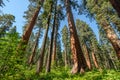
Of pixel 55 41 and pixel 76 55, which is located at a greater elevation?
pixel 55 41

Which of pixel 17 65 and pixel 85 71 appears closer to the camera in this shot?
pixel 17 65

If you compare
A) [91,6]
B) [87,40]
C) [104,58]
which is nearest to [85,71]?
[91,6]

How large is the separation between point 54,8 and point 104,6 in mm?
5886

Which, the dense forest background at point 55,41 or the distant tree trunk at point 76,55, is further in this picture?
the distant tree trunk at point 76,55

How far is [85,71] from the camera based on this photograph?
1356cm

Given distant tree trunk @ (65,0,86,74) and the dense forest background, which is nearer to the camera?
the dense forest background

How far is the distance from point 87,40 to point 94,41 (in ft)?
6.76

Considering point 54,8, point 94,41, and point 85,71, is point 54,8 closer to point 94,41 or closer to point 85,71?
point 85,71

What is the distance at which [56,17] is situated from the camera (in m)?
23.9

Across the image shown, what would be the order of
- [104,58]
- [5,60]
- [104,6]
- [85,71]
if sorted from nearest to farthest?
1. [5,60]
2. [85,71]
3. [104,6]
4. [104,58]

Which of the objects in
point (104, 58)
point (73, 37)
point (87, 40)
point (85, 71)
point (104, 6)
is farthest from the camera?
point (104, 58)

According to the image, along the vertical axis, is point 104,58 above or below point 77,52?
above

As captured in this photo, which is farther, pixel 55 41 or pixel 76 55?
pixel 55 41

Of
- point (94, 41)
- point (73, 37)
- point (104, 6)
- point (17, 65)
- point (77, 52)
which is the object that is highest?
point (94, 41)
